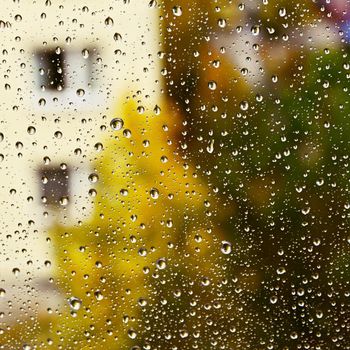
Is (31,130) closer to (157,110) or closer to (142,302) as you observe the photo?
(157,110)

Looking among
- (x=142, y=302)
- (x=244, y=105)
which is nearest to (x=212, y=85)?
(x=244, y=105)

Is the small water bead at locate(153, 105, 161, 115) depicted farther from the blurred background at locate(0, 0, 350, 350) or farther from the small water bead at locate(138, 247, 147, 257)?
the small water bead at locate(138, 247, 147, 257)

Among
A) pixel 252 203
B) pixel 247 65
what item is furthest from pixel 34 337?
pixel 247 65

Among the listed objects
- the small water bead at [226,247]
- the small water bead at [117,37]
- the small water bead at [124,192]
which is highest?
the small water bead at [117,37]

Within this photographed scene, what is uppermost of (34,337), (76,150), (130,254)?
(76,150)

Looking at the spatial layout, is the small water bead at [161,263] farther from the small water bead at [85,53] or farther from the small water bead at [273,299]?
the small water bead at [85,53]

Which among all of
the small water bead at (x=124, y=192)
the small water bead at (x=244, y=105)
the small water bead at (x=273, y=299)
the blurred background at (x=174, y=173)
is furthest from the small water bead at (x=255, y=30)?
the small water bead at (x=273, y=299)

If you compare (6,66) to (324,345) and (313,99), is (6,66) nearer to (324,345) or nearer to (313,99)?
(313,99)
